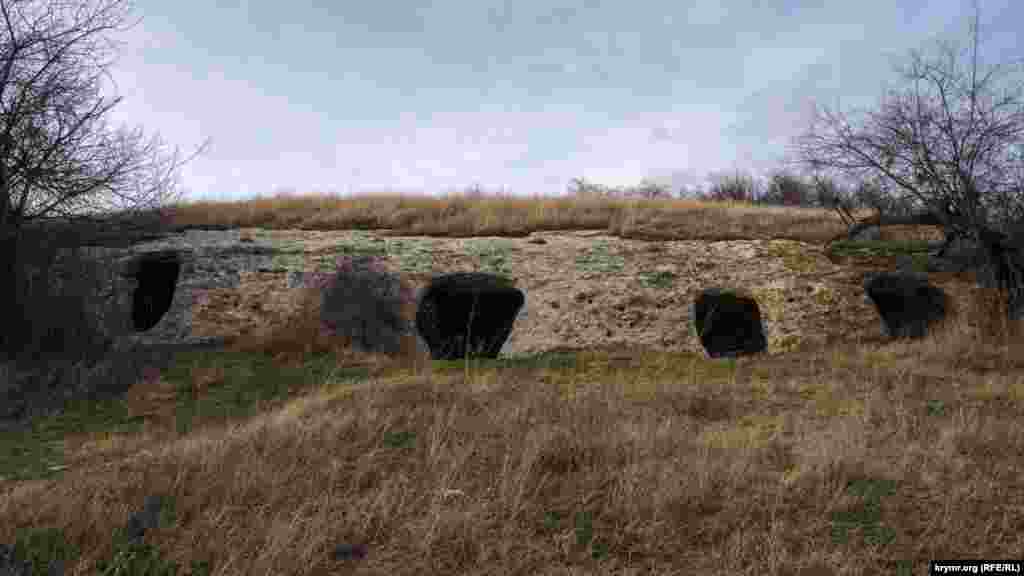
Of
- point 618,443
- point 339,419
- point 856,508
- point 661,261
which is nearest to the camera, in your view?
point 856,508

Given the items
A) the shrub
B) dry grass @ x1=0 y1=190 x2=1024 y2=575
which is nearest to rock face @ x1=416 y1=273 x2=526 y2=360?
the shrub

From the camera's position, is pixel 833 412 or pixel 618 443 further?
pixel 833 412

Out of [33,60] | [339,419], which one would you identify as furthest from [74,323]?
[339,419]

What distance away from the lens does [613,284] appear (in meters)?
11.0

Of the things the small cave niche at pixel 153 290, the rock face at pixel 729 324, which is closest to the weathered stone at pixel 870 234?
the rock face at pixel 729 324

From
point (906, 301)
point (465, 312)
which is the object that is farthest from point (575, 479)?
point (906, 301)

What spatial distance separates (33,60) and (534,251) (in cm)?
819

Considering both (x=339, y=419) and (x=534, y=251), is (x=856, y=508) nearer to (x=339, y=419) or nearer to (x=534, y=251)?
(x=339, y=419)

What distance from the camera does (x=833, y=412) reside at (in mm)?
6191

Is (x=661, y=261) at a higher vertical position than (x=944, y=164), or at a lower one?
lower

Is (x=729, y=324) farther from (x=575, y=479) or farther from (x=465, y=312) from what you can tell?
(x=575, y=479)

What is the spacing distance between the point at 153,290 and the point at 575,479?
12.5 m

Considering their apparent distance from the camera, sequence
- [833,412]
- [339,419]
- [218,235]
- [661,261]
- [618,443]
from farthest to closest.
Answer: [218,235]
[661,261]
[833,412]
[339,419]
[618,443]

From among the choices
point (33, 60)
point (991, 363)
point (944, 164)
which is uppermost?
point (33, 60)
